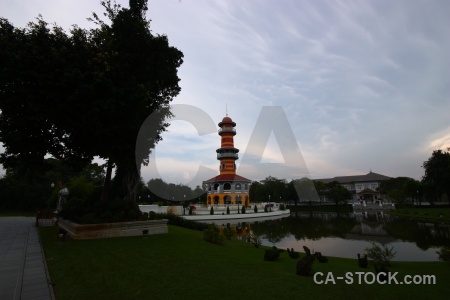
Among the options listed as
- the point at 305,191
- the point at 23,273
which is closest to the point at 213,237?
the point at 23,273

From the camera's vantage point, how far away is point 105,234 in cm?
1151

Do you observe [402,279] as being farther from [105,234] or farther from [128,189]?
[128,189]

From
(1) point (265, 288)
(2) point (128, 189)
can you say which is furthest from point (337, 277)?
(2) point (128, 189)

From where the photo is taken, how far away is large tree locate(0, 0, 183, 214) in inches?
392

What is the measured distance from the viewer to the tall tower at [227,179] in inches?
1731

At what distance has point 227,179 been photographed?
44500mm

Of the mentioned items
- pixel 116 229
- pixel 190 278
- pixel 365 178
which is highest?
pixel 365 178

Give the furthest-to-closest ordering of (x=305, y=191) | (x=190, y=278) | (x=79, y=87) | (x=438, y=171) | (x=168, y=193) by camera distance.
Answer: (x=168, y=193)
(x=305, y=191)
(x=438, y=171)
(x=79, y=87)
(x=190, y=278)

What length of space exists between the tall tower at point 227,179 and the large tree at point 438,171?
2813 centimetres

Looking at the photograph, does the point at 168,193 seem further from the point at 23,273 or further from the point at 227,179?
the point at 23,273

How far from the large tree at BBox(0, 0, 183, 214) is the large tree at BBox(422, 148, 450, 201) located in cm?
4363

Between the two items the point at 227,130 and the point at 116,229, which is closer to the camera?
the point at 116,229

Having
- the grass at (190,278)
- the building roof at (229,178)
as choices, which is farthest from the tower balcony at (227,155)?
the grass at (190,278)

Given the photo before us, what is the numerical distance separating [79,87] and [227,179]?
3569 cm
